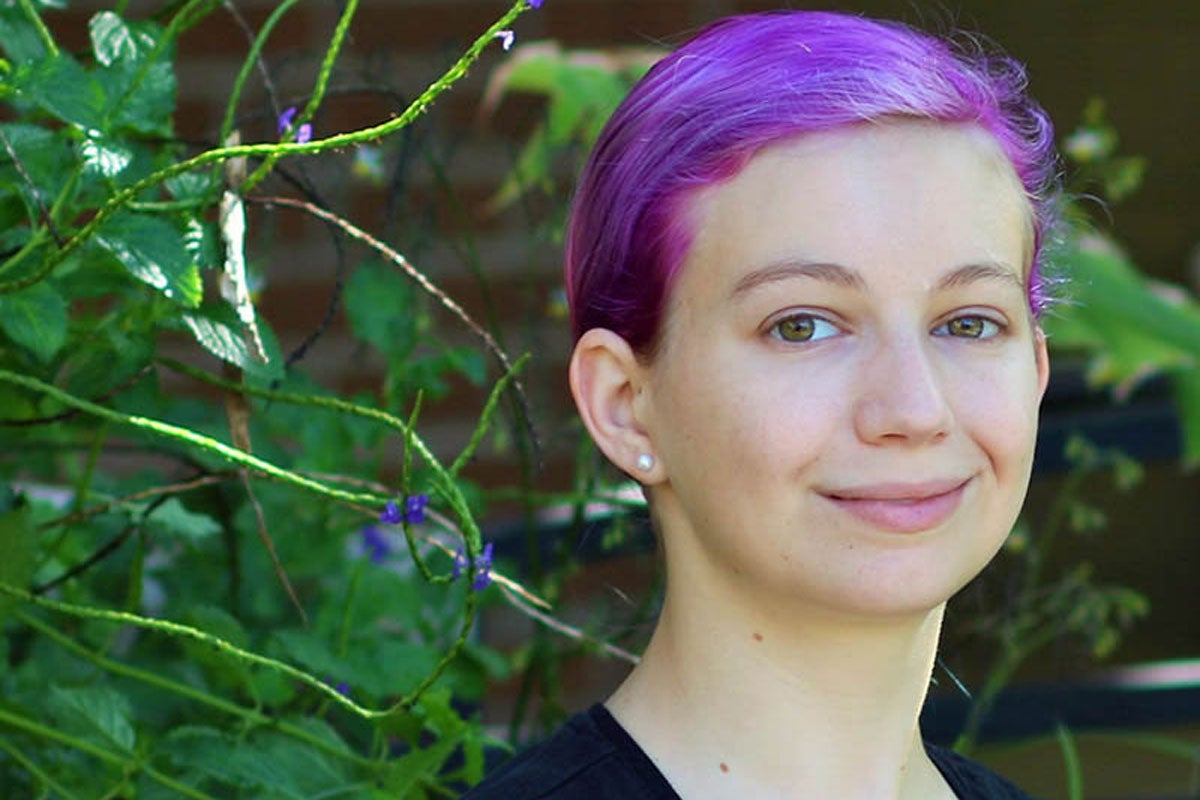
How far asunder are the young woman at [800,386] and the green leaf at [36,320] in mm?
372

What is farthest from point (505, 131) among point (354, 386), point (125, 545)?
point (125, 545)

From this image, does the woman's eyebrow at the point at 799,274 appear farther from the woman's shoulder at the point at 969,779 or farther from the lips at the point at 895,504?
the woman's shoulder at the point at 969,779

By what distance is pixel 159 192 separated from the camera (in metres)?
1.89

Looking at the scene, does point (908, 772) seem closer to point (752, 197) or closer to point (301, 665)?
point (752, 197)

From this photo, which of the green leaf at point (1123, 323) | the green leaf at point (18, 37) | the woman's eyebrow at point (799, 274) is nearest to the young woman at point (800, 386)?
the woman's eyebrow at point (799, 274)

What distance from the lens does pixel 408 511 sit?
5.20 feet

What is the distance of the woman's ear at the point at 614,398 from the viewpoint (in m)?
1.58

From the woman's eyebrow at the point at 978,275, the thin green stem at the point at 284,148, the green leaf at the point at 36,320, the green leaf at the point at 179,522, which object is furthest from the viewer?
the green leaf at the point at 179,522

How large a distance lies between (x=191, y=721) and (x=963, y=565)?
2.43 ft

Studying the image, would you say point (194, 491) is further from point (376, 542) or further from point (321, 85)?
point (321, 85)

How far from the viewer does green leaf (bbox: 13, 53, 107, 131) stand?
1.55 metres

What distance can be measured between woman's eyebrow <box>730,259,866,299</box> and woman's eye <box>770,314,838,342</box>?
1.1 inches

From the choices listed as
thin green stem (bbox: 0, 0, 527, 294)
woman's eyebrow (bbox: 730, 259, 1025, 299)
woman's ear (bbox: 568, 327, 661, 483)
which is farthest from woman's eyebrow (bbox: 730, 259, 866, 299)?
thin green stem (bbox: 0, 0, 527, 294)

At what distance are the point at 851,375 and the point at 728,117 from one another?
0.67 feet
